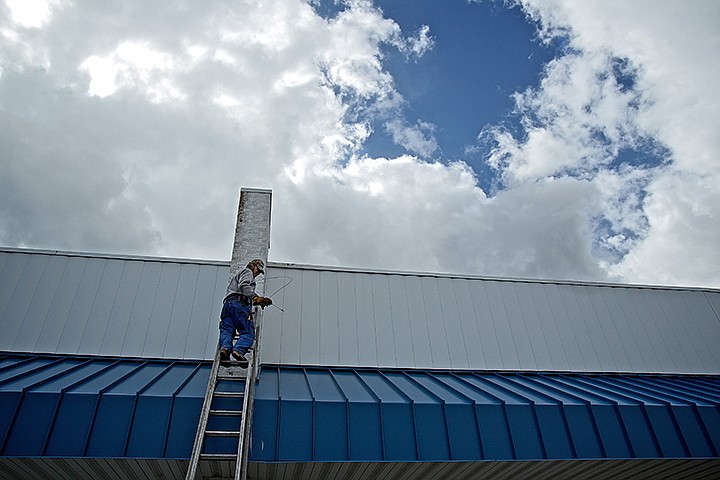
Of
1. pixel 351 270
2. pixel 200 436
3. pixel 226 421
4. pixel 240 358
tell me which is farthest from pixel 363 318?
pixel 200 436

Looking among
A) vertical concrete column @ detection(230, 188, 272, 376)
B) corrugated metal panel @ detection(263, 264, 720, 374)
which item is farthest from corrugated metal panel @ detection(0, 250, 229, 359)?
vertical concrete column @ detection(230, 188, 272, 376)

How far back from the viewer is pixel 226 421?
25.3 feet

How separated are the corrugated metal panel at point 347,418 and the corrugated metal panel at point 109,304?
1.00 meters

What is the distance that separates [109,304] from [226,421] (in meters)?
6.96

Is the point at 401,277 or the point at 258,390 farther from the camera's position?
the point at 401,277

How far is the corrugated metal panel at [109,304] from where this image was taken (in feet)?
38.9

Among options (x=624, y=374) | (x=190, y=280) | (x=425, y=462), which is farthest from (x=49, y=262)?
(x=624, y=374)

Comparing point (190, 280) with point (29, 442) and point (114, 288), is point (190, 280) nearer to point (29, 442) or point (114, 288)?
point (114, 288)

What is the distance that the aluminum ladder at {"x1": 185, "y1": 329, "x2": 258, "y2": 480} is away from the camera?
607cm

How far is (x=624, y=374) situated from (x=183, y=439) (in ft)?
43.1

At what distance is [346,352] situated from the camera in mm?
12914

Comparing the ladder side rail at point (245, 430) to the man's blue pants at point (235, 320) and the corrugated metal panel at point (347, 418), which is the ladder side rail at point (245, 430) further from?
the corrugated metal panel at point (347, 418)

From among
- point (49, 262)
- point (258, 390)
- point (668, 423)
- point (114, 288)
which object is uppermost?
point (49, 262)

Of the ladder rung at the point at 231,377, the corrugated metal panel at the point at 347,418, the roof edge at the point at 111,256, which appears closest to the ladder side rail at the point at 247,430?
the corrugated metal panel at the point at 347,418
